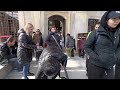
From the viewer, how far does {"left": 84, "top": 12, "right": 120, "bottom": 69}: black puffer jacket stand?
71.9 inches

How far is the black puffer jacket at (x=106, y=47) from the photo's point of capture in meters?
1.83

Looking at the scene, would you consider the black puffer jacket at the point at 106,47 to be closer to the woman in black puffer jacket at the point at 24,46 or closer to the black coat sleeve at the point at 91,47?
the black coat sleeve at the point at 91,47

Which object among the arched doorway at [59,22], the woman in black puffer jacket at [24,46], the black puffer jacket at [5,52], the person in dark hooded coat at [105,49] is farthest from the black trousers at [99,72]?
the arched doorway at [59,22]

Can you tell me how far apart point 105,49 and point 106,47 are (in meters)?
0.02

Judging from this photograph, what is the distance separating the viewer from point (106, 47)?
1825 mm

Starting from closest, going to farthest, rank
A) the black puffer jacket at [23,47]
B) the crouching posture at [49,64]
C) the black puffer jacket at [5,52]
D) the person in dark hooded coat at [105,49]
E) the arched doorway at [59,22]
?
1. the person in dark hooded coat at [105,49]
2. the crouching posture at [49,64]
3. the black puffer jacket at [23,47]
4. the black puffer jacket at [5,52]
5. the arched doorway at [59,22]

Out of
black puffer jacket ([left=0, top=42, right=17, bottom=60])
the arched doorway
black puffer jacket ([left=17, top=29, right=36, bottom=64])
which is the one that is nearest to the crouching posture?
black puffer jacket ([left=17, top=29, right=36, bottom=64])

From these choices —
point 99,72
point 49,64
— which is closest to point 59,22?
point 49,64

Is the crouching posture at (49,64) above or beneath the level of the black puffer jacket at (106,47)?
beneath

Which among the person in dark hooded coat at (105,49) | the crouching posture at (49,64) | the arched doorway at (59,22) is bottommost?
the crouching posture at (49,64)
